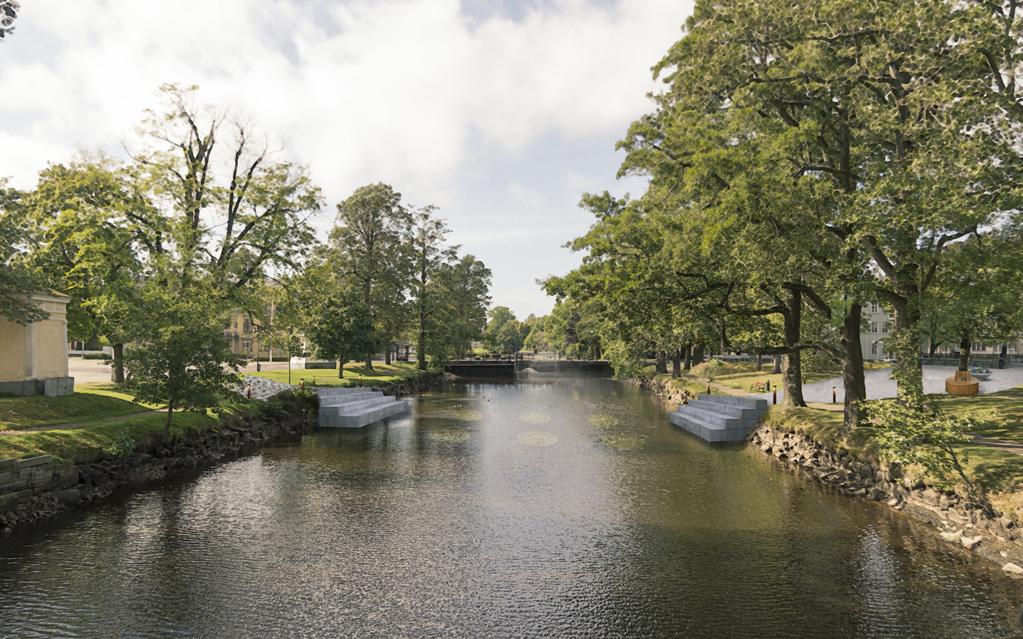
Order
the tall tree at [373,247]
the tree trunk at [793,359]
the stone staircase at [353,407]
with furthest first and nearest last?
1. the tall tree at [373,247]
2. the stone staircase at [353,407]
3. the tree trunk at [793,359]

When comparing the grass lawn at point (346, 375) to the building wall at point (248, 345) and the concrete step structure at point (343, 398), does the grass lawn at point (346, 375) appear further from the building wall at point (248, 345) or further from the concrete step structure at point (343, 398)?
the concrete step structure at point (343, 398)

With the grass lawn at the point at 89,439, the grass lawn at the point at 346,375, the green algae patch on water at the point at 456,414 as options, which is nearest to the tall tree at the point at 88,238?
the grass lawn at the point at 89,439

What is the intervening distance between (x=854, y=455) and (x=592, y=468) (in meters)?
11.0

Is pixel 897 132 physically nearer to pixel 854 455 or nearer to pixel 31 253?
pixel 854 455

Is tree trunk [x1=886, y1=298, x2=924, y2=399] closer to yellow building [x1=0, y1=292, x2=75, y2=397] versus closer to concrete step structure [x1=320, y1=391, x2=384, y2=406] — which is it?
concrete step structure [x1=320, y1=391, x2=384, y2=406]

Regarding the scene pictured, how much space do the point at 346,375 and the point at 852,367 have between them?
46409 millimetres

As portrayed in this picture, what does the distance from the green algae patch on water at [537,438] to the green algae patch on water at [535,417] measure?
5102 millimetres

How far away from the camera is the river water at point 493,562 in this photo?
11102 millimetres

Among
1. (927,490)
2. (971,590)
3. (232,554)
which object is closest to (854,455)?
(927,490)

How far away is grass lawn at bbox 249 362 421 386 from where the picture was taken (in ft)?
161

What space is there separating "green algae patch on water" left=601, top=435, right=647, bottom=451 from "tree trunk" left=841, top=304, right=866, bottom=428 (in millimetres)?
10467

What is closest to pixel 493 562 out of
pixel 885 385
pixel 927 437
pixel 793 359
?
pixel 927 437

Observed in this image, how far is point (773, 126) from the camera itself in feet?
82.0

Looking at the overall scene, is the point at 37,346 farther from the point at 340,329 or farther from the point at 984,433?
the point at 984,433
